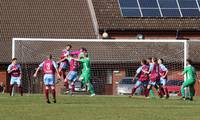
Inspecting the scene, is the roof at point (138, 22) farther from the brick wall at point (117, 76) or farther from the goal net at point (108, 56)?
the brick wall at point (117, 76)

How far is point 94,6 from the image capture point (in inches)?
2192

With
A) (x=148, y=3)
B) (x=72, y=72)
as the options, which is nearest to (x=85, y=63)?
(x=72, y=72)

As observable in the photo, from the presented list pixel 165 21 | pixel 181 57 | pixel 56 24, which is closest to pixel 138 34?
pixel 165 21

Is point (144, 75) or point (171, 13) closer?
point (144, 75)

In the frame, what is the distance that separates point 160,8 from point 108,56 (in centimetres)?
1173

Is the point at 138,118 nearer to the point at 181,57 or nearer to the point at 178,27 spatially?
the point at 181,57

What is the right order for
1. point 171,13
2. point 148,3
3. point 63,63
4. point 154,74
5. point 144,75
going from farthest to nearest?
point 171,13 < point 148,3 < point 144,75 < point 63,63 < point 154,74

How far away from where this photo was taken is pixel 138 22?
2136 inches

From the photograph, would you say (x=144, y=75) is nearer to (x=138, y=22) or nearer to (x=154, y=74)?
(x=154, y=74)

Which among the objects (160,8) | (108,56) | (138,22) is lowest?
(108,56)

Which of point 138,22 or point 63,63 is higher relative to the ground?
point 138,22

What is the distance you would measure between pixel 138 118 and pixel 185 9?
121 ft

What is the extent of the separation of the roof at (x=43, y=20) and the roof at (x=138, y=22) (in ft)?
3.69

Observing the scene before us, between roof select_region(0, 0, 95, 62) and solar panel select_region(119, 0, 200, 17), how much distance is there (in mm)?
3470
